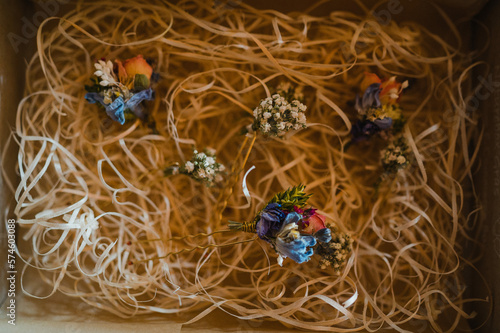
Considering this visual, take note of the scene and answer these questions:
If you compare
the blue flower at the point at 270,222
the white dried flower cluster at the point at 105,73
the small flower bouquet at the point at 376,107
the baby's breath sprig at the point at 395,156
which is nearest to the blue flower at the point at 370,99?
the small flower bouquet at the point at 376,107

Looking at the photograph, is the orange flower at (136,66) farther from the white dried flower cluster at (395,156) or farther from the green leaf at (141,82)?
the white dried flower cluster at (395,156)

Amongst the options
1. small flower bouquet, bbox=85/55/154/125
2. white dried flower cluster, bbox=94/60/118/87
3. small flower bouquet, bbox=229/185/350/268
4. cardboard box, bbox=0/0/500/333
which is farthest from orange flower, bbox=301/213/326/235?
white dried flower cluster, bbox=94/60/118/87

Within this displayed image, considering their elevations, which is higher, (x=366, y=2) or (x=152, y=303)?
(x=366, y=2)

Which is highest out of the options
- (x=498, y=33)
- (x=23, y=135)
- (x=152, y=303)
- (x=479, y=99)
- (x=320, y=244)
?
(x=498, y=33)

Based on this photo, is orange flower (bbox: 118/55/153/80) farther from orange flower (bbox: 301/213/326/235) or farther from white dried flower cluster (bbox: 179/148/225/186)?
orange flower (bbox: 301/213/326/235)

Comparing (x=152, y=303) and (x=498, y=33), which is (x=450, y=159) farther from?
(x=152, y=303)

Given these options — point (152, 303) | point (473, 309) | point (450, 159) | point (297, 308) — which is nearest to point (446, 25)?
point (450, 159)

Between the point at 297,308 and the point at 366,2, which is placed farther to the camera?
the point at 366,2
